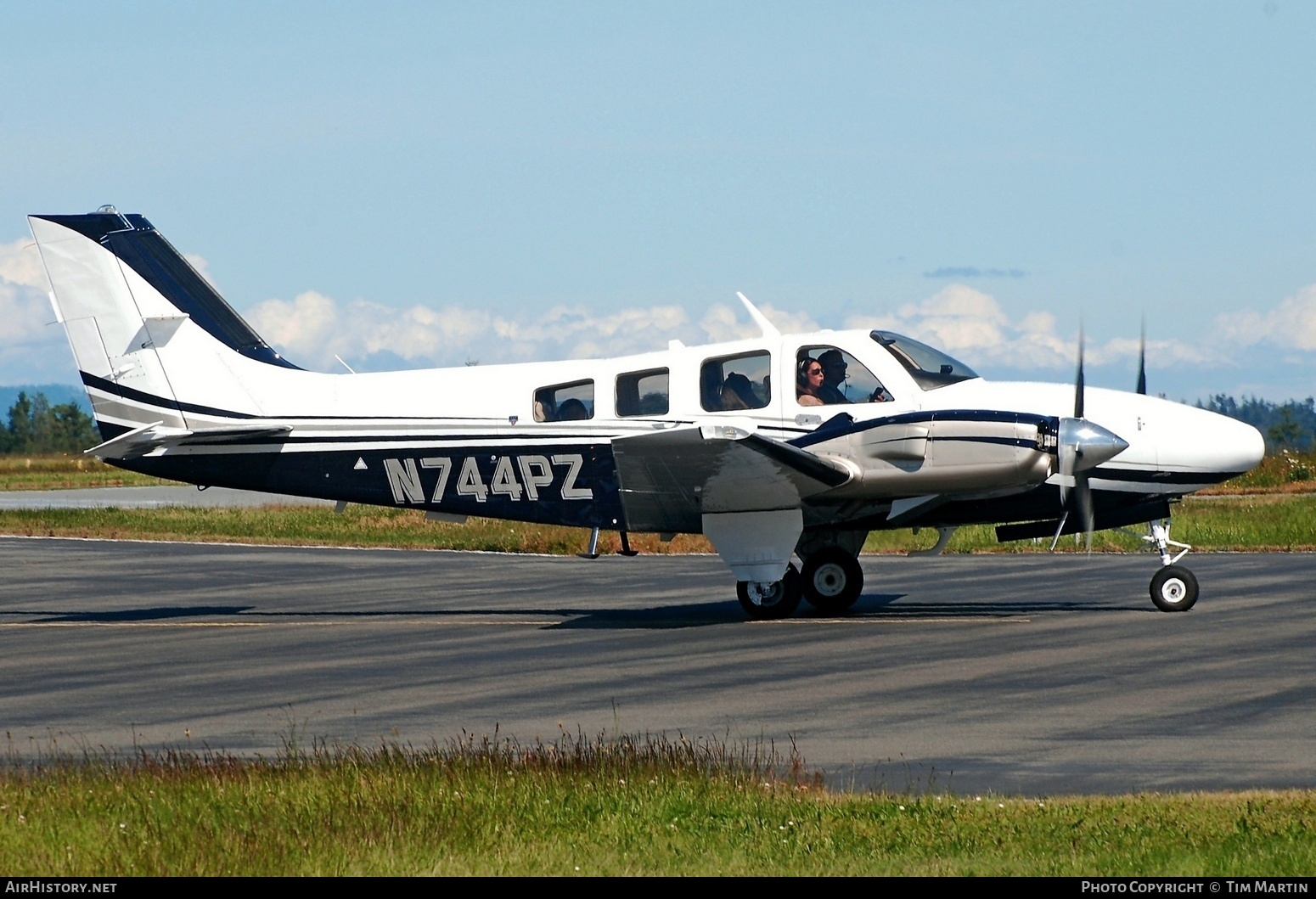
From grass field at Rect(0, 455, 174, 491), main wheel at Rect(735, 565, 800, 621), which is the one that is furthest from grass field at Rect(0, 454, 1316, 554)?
grass field at Rect(0, 455, 174, 491)

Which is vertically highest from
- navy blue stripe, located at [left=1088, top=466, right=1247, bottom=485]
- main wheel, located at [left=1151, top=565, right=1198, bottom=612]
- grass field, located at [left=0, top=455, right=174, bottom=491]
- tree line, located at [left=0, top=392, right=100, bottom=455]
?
tree line, located at [left=0, top=392, right=100, bottom=455]

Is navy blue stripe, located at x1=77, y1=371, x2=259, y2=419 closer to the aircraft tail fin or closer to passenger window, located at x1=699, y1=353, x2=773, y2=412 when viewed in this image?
the aircraft tail fin

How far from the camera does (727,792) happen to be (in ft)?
27.2

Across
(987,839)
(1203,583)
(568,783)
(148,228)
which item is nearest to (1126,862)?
(987,839)

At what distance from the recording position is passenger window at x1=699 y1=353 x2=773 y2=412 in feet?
56.7

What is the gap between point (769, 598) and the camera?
1759 cm

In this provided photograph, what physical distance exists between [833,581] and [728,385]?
107 inches

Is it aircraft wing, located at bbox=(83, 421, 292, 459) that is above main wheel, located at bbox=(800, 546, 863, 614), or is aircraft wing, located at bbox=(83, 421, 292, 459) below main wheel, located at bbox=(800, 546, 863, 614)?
above

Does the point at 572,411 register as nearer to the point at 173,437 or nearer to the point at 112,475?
the point at 173,437

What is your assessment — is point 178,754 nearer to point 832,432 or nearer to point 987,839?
point 987,839

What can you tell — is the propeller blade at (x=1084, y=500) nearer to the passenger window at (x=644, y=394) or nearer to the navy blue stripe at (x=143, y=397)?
the passenger window at (x=644, y=394)

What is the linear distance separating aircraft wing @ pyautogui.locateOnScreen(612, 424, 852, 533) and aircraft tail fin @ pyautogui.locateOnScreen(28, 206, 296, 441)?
17.6 ft

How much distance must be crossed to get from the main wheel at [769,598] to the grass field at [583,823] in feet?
27.5

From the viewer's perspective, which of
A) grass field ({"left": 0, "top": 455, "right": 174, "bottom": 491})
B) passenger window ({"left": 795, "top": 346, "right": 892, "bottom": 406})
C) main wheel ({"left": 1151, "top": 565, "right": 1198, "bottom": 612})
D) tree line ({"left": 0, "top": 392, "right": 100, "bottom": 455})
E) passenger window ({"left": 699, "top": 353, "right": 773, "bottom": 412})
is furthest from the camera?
tree line ({"left": 0, "top": 392, "right": 100, "bottom": 455})
